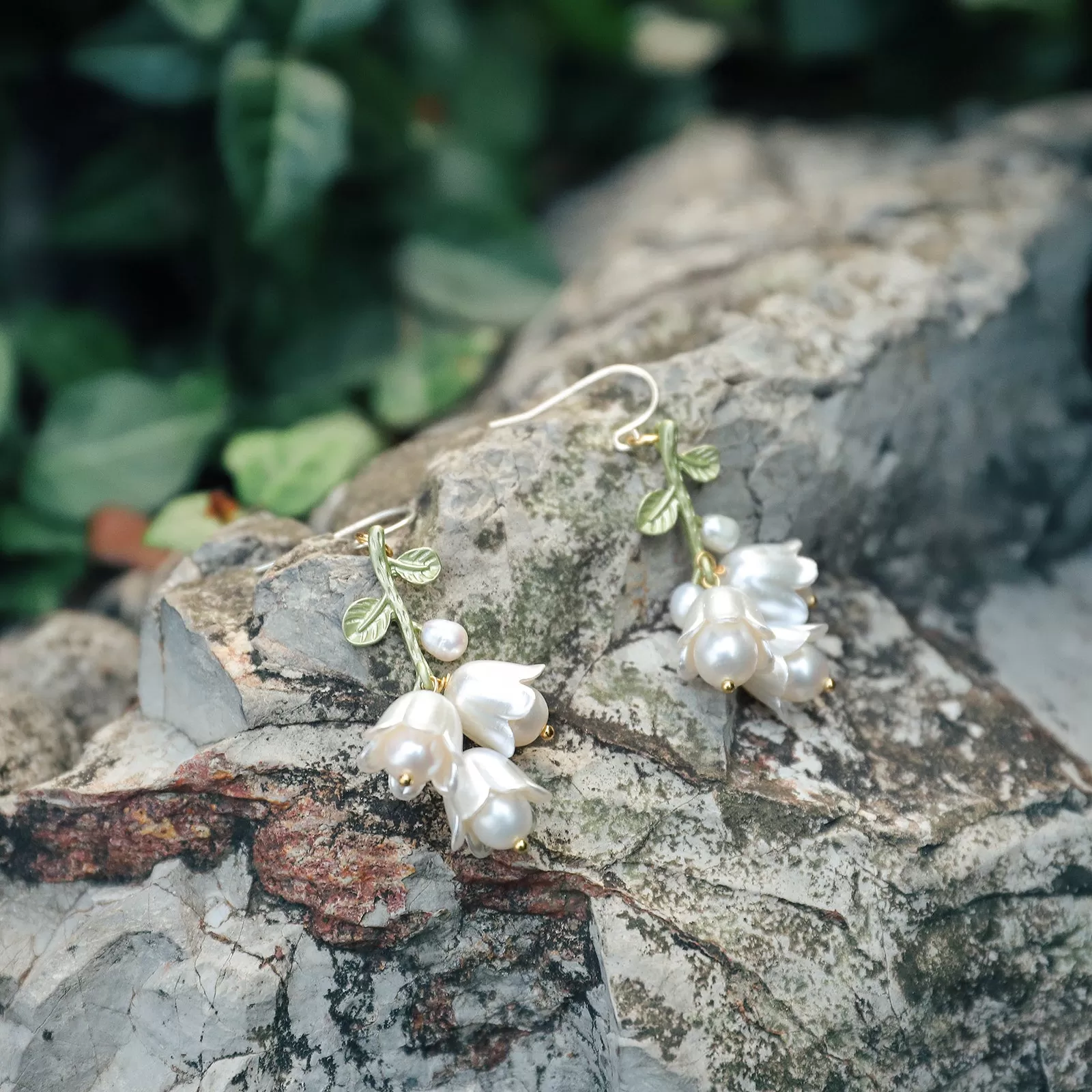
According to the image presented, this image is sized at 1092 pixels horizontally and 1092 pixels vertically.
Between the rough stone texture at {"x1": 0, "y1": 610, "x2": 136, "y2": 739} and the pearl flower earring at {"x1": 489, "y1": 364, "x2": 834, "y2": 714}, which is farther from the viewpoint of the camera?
the rough stone texture at {"x1": 0, "y1": 610, "x2": 136, "y2": 739}

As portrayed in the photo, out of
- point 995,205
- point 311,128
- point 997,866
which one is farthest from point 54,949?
point 995,205

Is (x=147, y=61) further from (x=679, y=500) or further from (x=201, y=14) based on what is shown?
(x=679, y=500)

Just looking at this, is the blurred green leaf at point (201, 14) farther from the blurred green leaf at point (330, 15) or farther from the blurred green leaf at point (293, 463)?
the blurred green leaf at point (293, 463)

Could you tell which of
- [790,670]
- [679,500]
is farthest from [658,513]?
[790,670]

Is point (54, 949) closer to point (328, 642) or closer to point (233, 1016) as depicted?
point (233, 1016)

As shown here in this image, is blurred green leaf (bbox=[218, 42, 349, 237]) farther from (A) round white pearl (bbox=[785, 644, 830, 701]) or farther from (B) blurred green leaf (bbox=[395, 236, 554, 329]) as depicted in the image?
(A) round white pearl (bbox=[785, 644, 830, 701])

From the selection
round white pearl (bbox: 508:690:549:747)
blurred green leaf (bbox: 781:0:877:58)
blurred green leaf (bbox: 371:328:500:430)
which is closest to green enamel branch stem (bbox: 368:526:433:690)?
round white pearl (bbox: 508:690:549:747)
